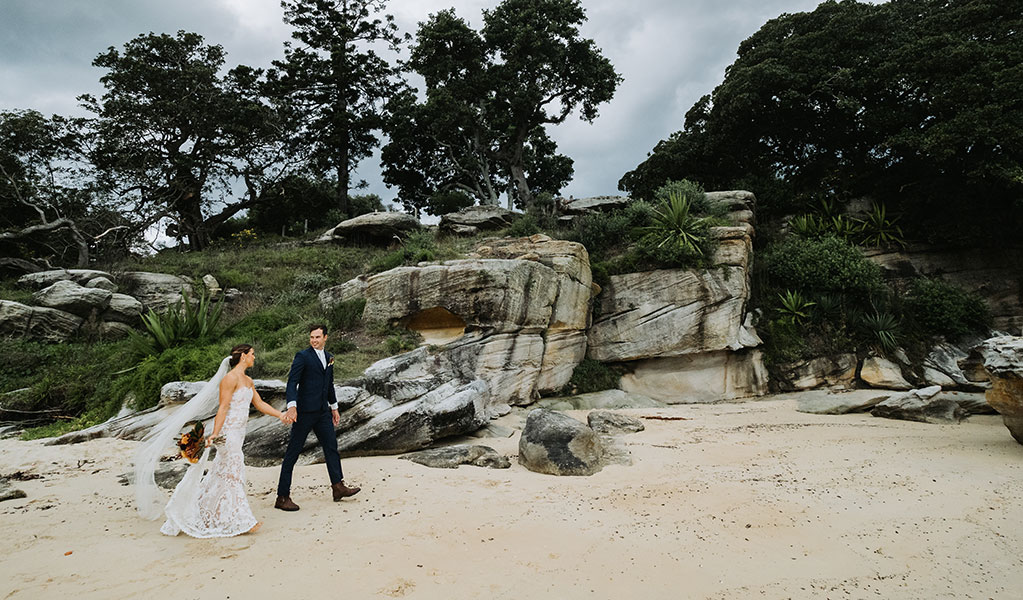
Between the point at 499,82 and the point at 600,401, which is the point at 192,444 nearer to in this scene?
the point at 600,401

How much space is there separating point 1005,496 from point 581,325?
8.63m

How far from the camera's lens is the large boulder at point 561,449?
17.4 feet

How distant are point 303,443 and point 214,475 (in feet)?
2.53

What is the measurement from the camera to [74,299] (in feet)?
36.6

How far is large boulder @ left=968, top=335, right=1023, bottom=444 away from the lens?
606 centimetres

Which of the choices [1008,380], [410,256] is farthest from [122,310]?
[1008,380]

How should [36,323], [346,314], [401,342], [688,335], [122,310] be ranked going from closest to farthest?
1. [401,342]
2. [36,323]
3. [346,314]
4. [122,310]
5. [688,335]

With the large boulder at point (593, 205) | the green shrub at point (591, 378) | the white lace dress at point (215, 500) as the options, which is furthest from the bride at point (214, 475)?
the large boulder at point (593, 205)

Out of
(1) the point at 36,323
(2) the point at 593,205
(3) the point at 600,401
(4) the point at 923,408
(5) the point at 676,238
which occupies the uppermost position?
(2) the point at 593,205

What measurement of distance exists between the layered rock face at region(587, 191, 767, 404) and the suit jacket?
9315 millimetres

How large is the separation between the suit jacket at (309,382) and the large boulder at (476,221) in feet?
46.4

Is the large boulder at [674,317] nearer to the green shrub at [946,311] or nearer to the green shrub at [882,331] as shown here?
the green shrub at [882,331]

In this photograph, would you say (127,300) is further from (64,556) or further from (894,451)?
(894,451)

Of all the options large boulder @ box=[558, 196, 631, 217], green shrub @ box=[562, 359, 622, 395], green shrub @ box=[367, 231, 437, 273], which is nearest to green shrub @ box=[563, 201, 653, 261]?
large boulder @ box=[558, 196, 631, 217]
